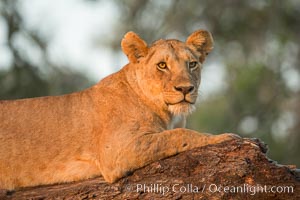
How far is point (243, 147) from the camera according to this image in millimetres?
7426

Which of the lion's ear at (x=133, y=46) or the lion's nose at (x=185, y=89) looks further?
the lion's ear at (x=133, y=46)

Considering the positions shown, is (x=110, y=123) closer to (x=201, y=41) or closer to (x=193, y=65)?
(x=193, y=65)

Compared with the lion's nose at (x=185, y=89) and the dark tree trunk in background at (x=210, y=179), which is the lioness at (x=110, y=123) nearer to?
the lion's nose at (x=185, y=89)

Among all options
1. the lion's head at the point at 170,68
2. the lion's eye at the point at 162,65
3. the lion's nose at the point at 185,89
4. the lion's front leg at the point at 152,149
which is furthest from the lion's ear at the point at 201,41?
the lion's front leg at the point at 152,149

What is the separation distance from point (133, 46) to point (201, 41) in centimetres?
80

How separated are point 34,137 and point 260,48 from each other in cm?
1978

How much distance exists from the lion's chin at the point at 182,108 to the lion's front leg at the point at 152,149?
0.31m

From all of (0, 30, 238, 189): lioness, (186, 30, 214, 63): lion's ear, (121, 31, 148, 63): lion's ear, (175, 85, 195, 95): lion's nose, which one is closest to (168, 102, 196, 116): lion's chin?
(0, 30, 238, 189): lioness

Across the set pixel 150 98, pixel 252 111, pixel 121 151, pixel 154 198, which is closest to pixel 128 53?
pixel 150 98

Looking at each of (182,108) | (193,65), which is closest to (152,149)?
(182,108)

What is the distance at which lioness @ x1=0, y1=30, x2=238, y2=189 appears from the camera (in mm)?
7895

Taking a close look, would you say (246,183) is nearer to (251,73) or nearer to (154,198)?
(154,198)

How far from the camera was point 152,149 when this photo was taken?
781cm

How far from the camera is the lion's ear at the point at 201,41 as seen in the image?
8836mm
